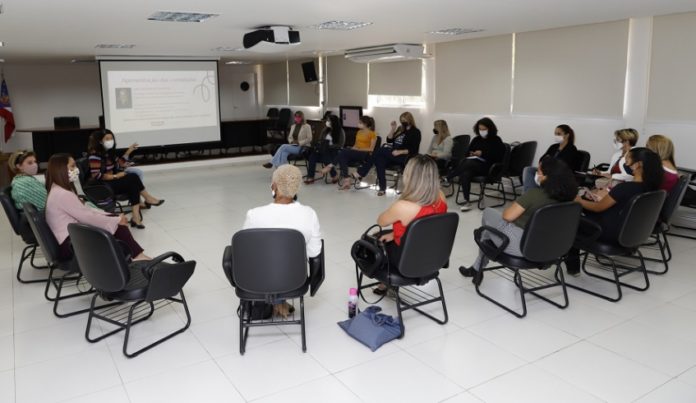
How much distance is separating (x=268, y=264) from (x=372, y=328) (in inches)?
31.8

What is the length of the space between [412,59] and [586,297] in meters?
6.36

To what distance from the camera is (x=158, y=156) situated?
1218cm

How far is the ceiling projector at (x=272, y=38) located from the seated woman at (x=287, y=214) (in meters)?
3.47

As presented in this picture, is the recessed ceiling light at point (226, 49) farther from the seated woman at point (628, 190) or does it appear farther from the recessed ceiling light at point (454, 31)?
the seated woman at point (628, 190)

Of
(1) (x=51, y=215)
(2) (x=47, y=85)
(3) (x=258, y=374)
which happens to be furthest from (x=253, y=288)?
(2) (x=47, y=85)

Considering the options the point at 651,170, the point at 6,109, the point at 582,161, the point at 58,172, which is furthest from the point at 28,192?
the point at 6,109

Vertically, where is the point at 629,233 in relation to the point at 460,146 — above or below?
below

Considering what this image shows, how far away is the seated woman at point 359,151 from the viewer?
834 cm

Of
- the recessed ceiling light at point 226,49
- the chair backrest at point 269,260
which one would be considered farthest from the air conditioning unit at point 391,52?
the chair backrest at point 269,260

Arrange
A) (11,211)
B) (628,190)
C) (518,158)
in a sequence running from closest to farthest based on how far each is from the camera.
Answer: (628,190)
(11,211)
(518,158)

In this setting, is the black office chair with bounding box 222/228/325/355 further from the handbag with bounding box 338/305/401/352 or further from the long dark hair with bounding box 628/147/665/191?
the long dark hair with bounding box 628/147/665/191

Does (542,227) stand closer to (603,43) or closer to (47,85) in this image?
(603,43)

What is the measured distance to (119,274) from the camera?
113 inches

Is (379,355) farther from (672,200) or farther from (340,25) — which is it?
(340,25)
